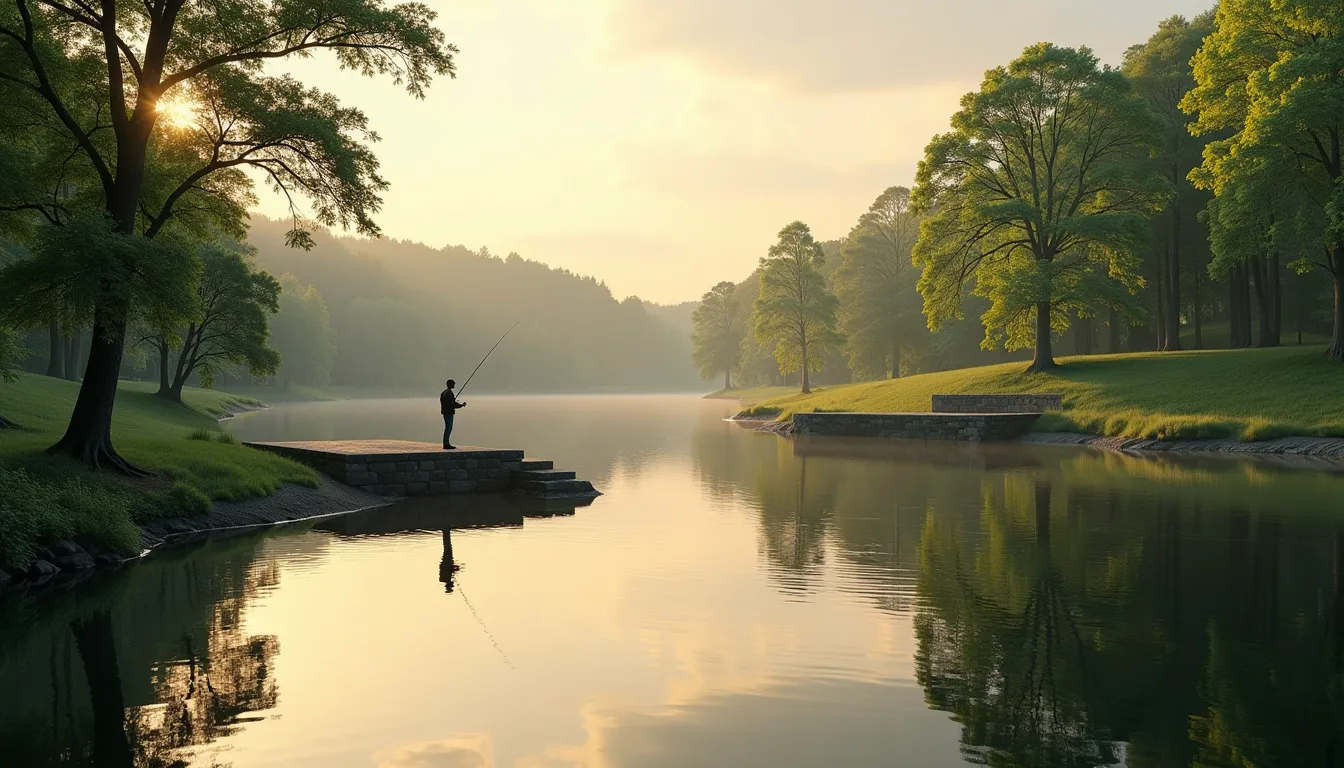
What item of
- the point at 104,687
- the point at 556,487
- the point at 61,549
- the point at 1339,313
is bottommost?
the point at 104,687

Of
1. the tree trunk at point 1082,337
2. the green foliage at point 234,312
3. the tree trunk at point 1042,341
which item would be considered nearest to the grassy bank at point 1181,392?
the tree trunk at point 1042,341

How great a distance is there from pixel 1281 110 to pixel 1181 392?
1028 cm

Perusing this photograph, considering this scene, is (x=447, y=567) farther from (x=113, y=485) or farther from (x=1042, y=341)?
(x=1042, y=341)

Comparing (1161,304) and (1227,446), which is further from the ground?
(1161,304)

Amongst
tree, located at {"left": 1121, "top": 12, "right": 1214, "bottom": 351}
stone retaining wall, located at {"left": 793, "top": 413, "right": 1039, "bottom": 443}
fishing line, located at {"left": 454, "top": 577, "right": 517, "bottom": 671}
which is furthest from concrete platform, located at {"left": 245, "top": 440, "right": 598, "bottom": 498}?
tree, located at {"left": 1121, "top": 12, "right": 1214, "bottom": 351}

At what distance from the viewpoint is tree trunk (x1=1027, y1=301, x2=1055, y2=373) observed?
4397cm

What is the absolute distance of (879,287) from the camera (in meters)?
80.2

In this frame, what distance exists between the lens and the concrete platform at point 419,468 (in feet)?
72.0

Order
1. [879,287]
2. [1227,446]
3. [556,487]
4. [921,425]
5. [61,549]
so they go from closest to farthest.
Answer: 1. [61,549]
2. [556,487]
3. [1227,446]
4. [921,425]
5. [879,287]

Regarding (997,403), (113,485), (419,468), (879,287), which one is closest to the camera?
(113,485)

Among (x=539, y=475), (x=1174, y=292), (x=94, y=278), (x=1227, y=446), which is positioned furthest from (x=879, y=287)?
(x=94, y=278)

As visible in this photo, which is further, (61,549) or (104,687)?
(61,549)

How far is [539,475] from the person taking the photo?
22906 mm

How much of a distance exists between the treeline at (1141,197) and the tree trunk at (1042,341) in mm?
102
